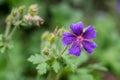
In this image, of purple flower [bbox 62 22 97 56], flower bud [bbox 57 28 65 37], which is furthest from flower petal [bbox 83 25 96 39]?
flower bud [bbox 57 28 65 37]

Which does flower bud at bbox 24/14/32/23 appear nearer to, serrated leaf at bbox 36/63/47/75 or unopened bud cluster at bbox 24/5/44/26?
unopened bud cluster at bbox 24/5/44/26

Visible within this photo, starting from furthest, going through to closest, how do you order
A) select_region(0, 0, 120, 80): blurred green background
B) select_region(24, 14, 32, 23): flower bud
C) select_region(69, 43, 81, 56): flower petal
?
select_region(0, 0, 120, 80): blurred green background, select_region(24, 14, 32, 23): flower bud, select_region(69, 43, 81, 56): flower petal

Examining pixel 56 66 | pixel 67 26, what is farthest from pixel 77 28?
pixel 67 26

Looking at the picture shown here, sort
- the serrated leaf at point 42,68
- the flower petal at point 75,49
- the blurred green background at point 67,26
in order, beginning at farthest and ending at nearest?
the blurred green background at point 67,26
the serrated leaf at point 42,68
the flower petal at point 75,49

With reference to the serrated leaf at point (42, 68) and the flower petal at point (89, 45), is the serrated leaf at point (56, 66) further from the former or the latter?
the flower petal at point (89, 45)

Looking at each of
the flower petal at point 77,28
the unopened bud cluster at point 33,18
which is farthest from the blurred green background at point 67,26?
the flower petal at point 77,28

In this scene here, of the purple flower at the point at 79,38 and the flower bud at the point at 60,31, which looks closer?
the purple flower at the point at 79,38

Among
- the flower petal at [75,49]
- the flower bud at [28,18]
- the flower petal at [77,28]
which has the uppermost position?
the flower bud at [28,18]

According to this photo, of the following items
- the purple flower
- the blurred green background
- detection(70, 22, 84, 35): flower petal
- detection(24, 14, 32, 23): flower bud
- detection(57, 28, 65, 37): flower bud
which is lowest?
the purple flower

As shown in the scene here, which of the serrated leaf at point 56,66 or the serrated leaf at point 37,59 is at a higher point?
the serrated leaf at point 37,59
